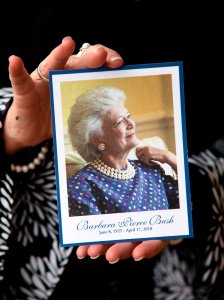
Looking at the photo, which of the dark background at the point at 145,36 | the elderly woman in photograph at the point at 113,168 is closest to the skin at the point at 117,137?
the elderly woman in photograph at the point at 113,168

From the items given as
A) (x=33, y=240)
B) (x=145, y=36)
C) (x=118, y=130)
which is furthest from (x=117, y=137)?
(x=145, y=36)

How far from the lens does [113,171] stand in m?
0.61

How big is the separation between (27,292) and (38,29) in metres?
0.47

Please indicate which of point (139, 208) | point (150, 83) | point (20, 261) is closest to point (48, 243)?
point (20, 261)

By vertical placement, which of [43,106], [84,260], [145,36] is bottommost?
[84,260]

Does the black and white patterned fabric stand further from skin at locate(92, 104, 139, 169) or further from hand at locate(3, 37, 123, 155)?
skin at locate(92, 104, 139, 169)

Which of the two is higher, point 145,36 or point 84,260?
point 145,36

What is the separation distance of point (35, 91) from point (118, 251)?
252mm

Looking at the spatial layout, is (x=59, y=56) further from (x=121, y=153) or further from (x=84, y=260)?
(x=84, y=260)

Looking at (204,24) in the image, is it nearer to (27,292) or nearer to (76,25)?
(76,25)

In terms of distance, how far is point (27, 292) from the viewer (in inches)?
30.3

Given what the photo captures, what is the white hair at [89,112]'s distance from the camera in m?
0.59

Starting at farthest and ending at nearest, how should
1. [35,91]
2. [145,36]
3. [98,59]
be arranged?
[145,36]
[35,91]
[98,59]

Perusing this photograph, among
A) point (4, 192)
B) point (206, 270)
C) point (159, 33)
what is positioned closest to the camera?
point (4, 192)
